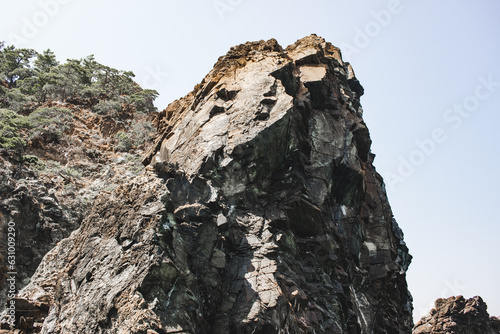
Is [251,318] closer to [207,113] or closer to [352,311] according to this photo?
[352,311]

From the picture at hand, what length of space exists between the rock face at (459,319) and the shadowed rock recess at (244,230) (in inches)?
634

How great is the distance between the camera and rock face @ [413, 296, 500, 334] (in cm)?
4275

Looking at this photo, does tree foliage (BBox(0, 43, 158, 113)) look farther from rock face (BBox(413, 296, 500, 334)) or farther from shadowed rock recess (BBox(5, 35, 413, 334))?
rock face (BBox(413, 296, 500, 334))

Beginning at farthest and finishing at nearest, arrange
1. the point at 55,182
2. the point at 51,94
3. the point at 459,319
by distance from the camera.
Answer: the point at 51,94 → the point at 459,319 → the point at 55,182

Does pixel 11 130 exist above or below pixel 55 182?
above

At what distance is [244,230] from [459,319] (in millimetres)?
35893

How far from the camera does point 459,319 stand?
1703 inches

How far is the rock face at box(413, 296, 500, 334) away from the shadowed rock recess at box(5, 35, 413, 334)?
16112mm

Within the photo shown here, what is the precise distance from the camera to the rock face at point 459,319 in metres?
42.8

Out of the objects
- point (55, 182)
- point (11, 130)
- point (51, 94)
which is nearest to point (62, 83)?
point (51, 94)

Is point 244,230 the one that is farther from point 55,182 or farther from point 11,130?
point 11,130

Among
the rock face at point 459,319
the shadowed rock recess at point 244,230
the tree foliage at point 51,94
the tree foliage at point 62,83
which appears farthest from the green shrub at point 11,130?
the rock face at point 459,319

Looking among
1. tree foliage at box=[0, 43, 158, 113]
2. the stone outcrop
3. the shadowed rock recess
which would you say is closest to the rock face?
the shadowed rock recess

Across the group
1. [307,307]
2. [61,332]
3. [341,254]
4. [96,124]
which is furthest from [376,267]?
[96,124]
